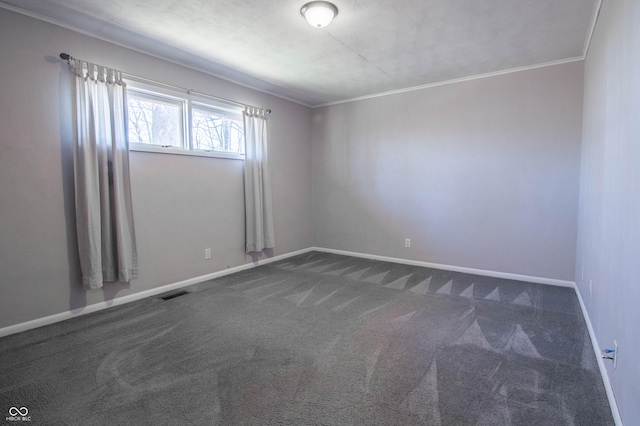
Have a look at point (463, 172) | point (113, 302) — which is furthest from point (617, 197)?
point (113, 302)

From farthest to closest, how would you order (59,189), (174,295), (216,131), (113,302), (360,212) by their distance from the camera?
(360,212)
(216,131)
(174,295)
(113,302)
(59,189)

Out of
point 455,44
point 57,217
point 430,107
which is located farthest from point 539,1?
point 57,217

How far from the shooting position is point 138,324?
2.68 meters

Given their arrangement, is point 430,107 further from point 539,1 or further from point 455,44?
point 539,1

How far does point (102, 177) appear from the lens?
9.47 feet

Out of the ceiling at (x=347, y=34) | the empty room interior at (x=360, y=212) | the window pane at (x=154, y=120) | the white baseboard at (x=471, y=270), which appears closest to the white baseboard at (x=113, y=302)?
the empty room interior at (x=360, y=212)

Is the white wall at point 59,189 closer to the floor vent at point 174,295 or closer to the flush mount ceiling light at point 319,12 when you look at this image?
the floor vent at point 174,295

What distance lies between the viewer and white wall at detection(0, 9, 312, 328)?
2477 mm

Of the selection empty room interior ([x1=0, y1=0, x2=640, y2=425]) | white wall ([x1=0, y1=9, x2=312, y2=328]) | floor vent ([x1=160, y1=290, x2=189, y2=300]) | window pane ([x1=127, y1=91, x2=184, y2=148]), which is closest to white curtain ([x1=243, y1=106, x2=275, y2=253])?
empty room interior ([x1=0, y1=0, x2=640, y2=425])

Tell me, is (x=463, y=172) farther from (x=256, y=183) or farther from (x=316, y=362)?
(x=316, y=362)

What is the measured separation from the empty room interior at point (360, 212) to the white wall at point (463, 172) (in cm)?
3

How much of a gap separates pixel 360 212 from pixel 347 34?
281 cm

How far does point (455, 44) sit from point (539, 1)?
2.62 feet

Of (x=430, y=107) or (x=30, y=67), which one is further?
(x=430, y=107)
